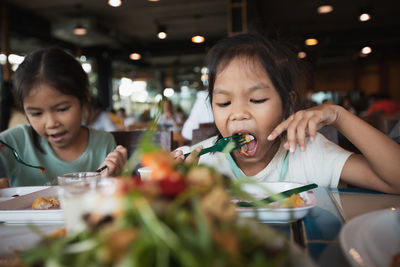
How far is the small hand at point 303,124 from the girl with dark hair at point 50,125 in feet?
2.14

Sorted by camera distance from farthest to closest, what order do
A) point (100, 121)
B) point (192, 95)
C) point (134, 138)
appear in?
1. point (192, 95)
2. point (100, 121)
3. point (134, 138)

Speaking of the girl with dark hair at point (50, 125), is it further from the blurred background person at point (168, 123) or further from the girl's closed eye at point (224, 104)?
the blurred background person at point (168, 123)

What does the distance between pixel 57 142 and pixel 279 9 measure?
786 cm

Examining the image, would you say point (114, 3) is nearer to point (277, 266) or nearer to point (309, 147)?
point (309, 147)

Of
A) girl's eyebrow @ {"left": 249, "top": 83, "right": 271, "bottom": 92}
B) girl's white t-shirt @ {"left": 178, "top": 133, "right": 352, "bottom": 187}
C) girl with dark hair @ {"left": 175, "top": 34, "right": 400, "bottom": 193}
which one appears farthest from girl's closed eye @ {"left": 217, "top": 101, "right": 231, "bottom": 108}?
girl's white t-shirt @ {"left": 178, "top": 133, "right": 352, "bottom": 187}

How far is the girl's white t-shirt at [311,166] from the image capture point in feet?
4.08

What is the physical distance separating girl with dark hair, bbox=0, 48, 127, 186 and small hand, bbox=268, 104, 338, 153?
651 millimetres

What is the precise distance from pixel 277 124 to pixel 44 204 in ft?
2.91

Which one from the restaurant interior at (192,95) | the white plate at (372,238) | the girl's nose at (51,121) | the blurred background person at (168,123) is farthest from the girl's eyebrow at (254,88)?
the blurred background person at (168,123)

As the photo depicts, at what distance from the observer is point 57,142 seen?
157cm

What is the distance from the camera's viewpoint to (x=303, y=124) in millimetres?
1013

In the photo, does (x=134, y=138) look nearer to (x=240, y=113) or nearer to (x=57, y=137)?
(x=57, y=137)

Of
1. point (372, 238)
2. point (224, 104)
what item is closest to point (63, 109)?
point (224, 104)

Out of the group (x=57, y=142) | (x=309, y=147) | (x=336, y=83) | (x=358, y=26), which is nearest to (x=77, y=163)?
(x=57, y=142)
